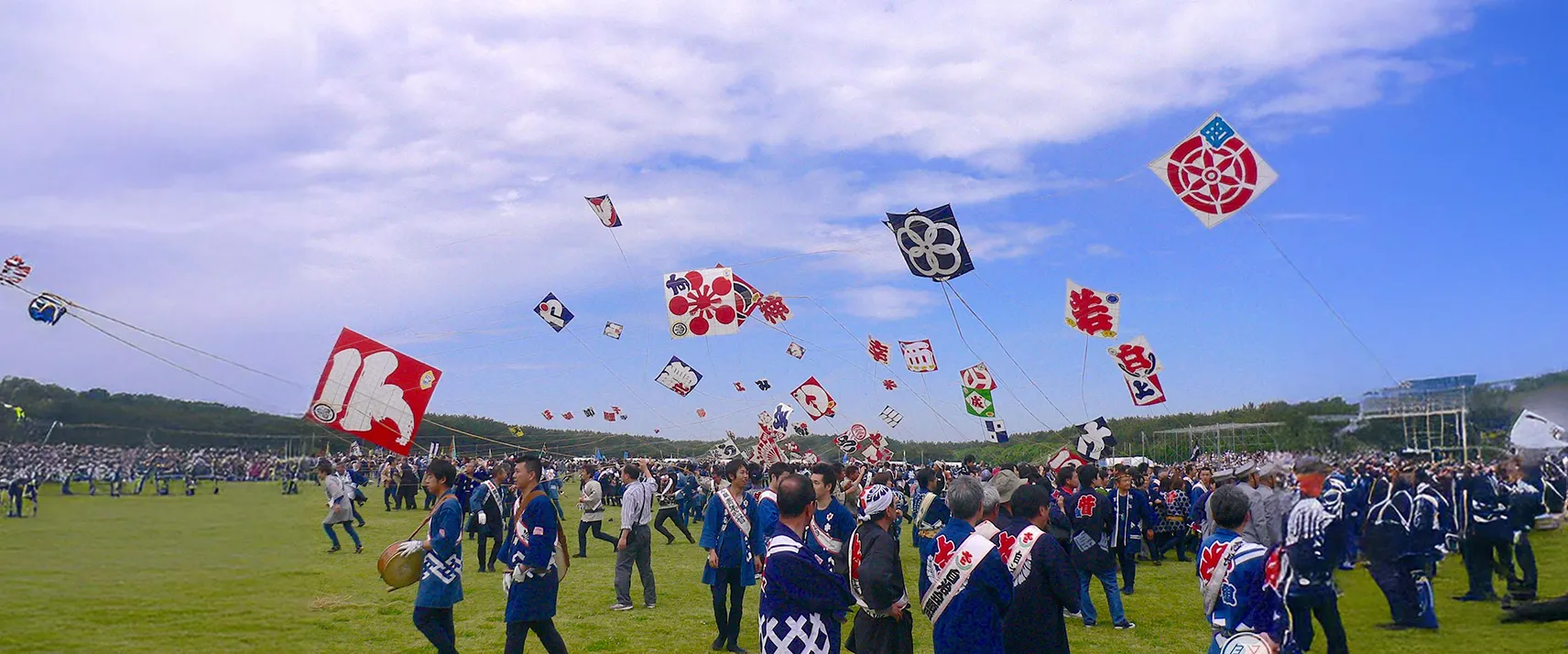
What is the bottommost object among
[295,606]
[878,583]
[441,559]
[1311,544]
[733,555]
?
[295,606]

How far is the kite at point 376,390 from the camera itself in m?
7.51

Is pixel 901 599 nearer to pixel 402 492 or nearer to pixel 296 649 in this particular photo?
pixel 296 649

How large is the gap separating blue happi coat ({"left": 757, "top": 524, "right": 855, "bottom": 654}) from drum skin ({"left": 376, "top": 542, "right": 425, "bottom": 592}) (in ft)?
11.8

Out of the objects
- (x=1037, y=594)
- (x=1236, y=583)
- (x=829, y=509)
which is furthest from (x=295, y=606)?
(x=1236, y=583)

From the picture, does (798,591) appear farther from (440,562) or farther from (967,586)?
(440,562)

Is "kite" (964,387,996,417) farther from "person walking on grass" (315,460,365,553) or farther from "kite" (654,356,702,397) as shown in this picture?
"person walking on grass" (315,460,365,553)

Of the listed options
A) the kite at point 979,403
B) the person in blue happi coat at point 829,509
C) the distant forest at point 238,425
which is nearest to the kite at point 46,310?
the distant forest at point 238,425

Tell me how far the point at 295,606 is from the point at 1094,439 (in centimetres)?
1362

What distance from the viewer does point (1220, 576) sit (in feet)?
18.1

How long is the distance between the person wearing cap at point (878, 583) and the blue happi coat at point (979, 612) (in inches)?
11.0

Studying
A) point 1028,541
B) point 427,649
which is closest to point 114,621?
point 427,649

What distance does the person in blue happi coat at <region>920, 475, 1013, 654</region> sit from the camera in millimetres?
5543

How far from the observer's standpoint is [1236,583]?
17.6 feet

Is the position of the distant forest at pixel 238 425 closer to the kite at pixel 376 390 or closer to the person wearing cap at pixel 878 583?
the kite at pixel 376 390
